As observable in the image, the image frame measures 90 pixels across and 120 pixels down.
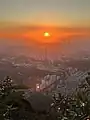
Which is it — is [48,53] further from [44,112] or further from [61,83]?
[44,112]

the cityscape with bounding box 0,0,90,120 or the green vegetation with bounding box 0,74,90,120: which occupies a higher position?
the cityscape with bounding box 0,0,90,120

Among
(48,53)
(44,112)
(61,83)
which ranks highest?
(48,53)

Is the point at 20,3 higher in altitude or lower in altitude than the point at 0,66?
higher

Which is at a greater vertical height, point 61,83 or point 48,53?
point 48,53

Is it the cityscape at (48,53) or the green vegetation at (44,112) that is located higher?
the cityscape at (48,53)

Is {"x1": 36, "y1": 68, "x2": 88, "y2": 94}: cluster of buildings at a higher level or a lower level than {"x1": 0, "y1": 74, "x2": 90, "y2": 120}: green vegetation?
higher

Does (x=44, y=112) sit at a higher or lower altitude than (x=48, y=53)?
lower

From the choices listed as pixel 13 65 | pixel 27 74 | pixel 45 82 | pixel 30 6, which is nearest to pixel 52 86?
pixel 45 82

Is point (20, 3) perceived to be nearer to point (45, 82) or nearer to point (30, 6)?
point (30, 6)

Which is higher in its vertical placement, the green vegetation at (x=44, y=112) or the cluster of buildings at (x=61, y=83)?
the cluster of buildings at (x=61, y=83)

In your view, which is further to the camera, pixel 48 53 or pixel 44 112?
pixel 48 53

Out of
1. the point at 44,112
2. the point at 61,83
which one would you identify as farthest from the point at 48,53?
the point at 44,112
